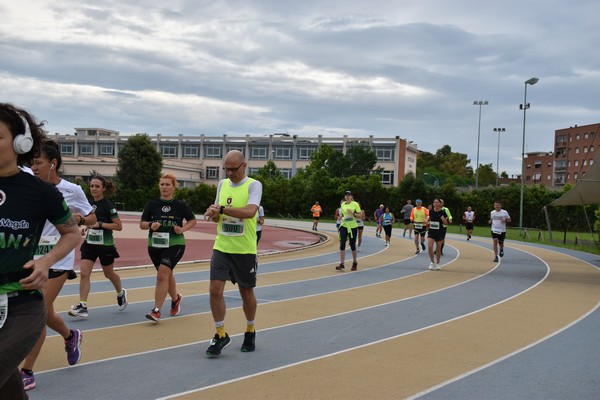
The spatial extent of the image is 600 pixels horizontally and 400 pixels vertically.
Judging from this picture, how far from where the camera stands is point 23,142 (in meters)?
3.19

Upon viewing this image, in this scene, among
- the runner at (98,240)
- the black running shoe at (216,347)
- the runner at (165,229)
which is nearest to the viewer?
the black running shoe at (216,347)

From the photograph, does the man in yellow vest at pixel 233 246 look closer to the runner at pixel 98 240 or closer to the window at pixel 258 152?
the runner at pixel 98 240

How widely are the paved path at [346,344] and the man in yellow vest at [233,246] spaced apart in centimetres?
45

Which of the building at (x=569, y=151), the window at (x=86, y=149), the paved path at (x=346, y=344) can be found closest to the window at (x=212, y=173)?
the window at (x=86, y=149)

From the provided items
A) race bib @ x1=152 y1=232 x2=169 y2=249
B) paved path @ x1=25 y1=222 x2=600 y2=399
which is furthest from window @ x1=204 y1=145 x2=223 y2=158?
race bib @ x1=152 y1=232 x2=169 y2=249

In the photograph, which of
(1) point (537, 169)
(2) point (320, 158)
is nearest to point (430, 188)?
(2) point (320, 158)

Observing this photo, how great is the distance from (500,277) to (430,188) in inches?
1708

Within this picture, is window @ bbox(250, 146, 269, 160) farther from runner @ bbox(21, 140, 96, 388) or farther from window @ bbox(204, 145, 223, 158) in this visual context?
runner @ bbox(21, 140, 96, 388)

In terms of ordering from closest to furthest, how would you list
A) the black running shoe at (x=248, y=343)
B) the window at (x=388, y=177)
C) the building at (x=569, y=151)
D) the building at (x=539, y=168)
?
the black running shoe at (x=248, y=343) → the window at (x=388, y=177) → the building at (x=569, y=151) → the building at (x=539, y=168)

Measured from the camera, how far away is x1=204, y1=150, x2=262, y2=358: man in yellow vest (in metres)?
6.48

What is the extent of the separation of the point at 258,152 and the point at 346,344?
3678 inches

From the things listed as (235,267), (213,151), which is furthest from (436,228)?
(213,151)

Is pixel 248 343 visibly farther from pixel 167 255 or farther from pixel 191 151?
pixel 191 151

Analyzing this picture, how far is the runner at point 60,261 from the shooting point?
5477 millimetres
